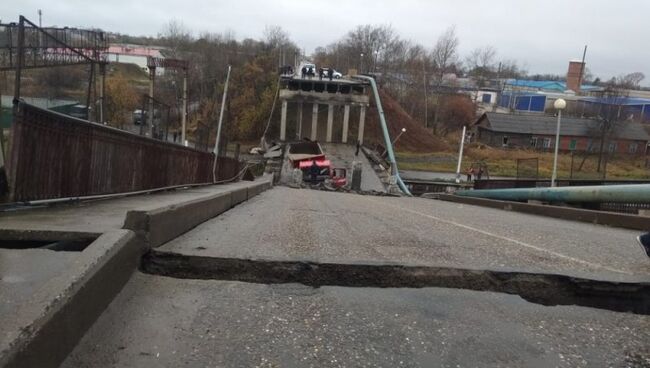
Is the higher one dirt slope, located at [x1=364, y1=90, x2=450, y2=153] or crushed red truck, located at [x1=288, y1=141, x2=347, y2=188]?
dirt slope, located at [x1=364, y1=90, x2=450, y2=153]

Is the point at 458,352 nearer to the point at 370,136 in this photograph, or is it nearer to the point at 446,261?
the point at 446,261

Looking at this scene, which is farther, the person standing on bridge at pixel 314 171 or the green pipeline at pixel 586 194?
the person standing on bridge at pixel 314 171

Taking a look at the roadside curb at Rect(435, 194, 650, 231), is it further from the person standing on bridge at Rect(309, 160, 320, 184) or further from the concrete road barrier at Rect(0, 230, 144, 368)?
the person standing on bridge at Rect(309, 160, 320, 184)

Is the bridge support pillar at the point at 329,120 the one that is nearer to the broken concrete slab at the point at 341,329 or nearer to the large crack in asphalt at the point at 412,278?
the large crack in asphalt at the point at 412,278

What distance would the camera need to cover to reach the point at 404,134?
91.2 m

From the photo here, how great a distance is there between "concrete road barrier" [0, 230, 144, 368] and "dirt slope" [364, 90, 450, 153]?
82.4m

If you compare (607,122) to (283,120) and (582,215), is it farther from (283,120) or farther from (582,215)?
(582,215)

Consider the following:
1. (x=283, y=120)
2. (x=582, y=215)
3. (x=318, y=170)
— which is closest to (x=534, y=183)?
(x=582, y=215)

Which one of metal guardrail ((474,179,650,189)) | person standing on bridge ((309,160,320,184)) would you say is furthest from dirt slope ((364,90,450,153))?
metal guardrail ((474,179,650,189))

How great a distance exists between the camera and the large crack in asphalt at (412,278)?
13.4 ft

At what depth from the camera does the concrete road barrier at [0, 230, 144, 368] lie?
2.18 m

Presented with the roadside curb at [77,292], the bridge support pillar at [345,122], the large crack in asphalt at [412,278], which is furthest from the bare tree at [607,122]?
the roadside curb at [77,292]

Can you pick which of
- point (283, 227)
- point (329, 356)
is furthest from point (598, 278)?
Result: point (283, 227)

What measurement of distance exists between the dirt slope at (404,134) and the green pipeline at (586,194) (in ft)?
227
